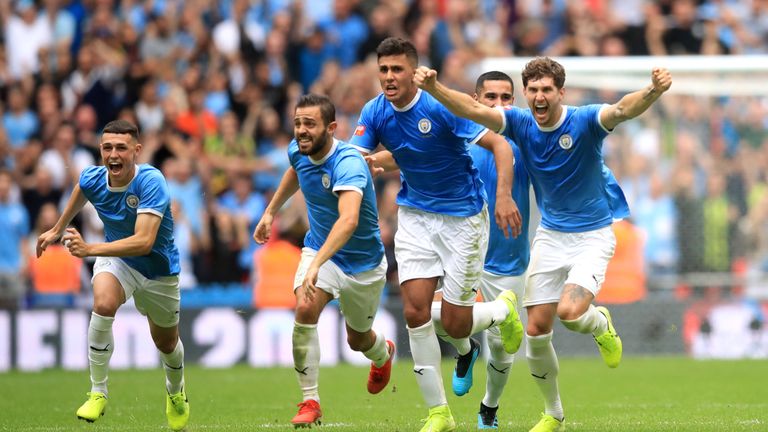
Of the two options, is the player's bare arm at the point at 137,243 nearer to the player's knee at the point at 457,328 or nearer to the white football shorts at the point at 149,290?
Result: the white football shorts at the point at 149,290

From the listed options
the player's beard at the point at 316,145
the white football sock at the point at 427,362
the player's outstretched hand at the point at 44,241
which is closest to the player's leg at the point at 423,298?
the white football sock at the point at 427,362

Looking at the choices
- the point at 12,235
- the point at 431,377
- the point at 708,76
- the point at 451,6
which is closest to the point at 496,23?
the point at 451,6

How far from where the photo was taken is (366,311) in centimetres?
1001

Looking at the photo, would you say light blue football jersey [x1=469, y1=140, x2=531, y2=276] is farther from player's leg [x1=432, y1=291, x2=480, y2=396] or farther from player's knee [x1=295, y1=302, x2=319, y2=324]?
player's knee [x1=295, y1=302, x2=319, y2=324]

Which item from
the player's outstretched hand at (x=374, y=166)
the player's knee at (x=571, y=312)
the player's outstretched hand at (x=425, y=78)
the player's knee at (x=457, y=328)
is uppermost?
the player's outstretched hand at (x=425, y=78)

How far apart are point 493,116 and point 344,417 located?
327cm

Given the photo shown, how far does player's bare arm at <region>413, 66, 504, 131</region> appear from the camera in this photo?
8586 millimetres

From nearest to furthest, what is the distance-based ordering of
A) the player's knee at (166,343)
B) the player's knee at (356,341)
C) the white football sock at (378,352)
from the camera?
the player's knee at (166,343) < the player's knee at (356,341) < the white football sock at (378,352)

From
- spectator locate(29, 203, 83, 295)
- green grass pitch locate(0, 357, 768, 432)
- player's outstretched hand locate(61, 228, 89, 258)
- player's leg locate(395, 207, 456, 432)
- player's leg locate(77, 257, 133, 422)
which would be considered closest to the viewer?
player's outstretched hand locate(61, 228, 89, 258)

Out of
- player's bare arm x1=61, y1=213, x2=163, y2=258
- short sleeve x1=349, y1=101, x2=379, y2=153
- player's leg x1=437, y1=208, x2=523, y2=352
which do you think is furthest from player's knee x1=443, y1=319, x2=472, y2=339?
player's bare arm x1=61, y1=213, x2=163, y2=258

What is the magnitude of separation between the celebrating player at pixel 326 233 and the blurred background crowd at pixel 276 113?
791 cm

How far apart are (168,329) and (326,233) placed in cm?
150

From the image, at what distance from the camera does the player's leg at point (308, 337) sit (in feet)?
31.2

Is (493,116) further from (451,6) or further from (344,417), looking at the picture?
(451,6)
